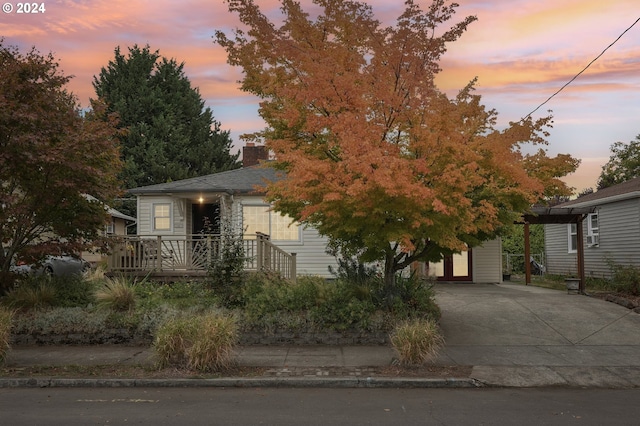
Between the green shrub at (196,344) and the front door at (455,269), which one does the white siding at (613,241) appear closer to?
the front door at (455,269)

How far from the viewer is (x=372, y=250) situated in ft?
35.2

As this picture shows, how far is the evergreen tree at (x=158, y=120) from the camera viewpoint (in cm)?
3906

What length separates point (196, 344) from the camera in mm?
8125

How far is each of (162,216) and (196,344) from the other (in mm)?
12799

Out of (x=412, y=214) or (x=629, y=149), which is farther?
(x=629, y=149)

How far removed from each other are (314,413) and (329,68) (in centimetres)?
558

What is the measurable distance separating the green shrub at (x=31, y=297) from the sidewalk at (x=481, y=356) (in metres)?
1.34

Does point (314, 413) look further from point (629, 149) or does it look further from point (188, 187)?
point (629, 149)

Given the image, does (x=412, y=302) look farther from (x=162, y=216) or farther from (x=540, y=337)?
(x=162, y=216)

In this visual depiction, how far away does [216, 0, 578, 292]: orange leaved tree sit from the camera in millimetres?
8961

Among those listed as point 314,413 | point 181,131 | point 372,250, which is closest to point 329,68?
point 372,250

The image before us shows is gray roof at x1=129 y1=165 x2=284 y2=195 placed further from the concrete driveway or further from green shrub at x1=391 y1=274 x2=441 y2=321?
the concrete driveway

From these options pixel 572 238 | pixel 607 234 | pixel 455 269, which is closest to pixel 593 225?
pixel 607 234

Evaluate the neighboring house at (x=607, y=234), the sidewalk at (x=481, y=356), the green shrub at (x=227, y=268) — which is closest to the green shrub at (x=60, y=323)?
the sidewalk at (x=481, y=356)
